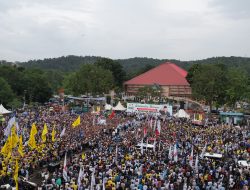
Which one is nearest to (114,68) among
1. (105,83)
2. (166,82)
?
(166,82)

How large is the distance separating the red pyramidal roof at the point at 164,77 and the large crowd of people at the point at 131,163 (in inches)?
1758

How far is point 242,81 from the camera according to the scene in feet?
161

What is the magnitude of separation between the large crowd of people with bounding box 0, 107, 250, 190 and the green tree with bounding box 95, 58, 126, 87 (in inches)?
1825

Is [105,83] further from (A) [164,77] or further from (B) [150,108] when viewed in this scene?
(A) [164,77]

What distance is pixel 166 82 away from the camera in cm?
7506

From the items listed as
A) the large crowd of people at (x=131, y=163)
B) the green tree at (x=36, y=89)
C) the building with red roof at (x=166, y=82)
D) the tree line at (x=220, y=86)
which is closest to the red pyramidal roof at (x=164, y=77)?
the building with red roof at (x=166, y=82)

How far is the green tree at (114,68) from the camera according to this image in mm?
76000

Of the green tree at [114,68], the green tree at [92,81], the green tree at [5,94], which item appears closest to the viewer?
the green tree at [5,94]

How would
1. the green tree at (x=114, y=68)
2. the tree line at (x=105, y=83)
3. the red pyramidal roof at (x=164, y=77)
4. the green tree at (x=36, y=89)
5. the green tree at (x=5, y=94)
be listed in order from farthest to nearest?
the green tree at (x=114, y=68), the red pyramidal roof at (x=164, y=77), the green tree at (x=36, y=89), the green tree at (x=5, y=94), the tree line at (x=105, y=83)

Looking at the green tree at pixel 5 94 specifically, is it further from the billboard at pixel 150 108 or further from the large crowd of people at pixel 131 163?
Result: the large crowd of people at pixel 131 163

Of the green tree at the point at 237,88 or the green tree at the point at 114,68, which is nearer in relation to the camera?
the green tree at the point at 237,88

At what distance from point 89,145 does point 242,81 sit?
30745 mm

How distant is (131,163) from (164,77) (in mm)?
59157

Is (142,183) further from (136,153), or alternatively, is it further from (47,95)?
(47,95)
